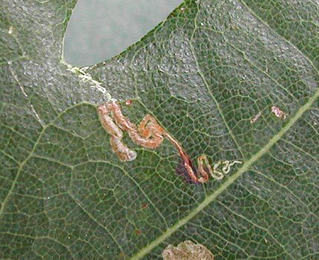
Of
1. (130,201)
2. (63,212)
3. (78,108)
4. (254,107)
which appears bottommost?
(63,212)

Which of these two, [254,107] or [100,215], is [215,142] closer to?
[254,107]

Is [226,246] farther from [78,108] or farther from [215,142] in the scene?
[78,108]

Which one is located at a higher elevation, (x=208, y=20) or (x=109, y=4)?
(x=208, y=20)

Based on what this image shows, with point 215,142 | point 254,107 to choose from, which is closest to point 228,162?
point 215,142

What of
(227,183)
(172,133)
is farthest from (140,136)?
(227,183)

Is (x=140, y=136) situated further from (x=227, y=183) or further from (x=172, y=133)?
(x=227, y=183)

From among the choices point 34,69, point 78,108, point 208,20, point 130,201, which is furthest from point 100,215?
point 208,20

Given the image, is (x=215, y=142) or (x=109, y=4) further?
(x=109, y=4)
